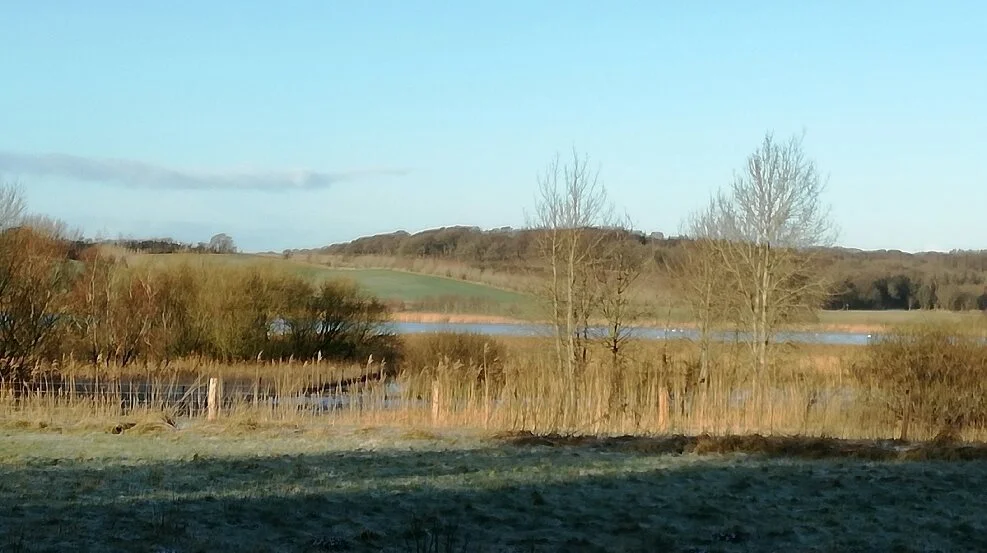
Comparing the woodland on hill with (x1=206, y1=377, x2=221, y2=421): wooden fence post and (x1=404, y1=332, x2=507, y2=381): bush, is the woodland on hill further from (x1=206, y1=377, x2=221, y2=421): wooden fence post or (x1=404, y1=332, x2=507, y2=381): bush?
(x1=206, y1=377, x2=221, y2=421): wooden fence post

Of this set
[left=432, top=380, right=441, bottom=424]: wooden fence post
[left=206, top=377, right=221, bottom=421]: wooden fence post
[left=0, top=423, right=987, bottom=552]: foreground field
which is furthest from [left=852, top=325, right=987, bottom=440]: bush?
[left=206, top=377, right=221, bottom=421]: wooden fence post

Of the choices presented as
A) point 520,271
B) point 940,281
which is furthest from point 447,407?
point 940,281

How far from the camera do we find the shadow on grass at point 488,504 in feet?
23.5

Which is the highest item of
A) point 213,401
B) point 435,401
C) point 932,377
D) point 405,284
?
point 405,284

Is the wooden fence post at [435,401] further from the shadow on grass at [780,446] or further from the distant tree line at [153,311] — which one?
the distant tree line at [153,311]

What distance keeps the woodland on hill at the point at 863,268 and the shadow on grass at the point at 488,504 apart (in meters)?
17.2

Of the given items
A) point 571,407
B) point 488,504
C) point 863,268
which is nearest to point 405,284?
point 863,268

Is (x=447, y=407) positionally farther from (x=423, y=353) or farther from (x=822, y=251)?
(x=423, y=353)

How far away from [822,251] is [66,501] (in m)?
24.5

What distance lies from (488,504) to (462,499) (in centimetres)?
33

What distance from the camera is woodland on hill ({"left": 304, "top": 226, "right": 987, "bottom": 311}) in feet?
101

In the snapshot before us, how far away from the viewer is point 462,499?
9000 millimetres

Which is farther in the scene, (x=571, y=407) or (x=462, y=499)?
(x=571, y=407)

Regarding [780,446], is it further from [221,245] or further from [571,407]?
[221,245]
